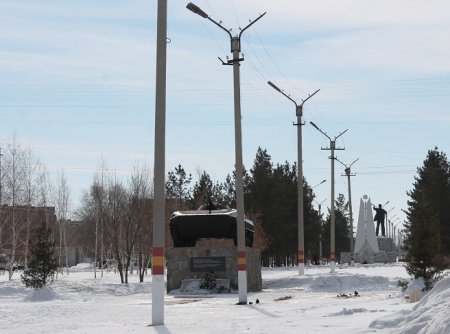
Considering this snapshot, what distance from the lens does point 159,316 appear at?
58.1ft

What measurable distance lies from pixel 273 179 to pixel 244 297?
5044 centimetres

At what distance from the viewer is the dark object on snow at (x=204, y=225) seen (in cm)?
3412

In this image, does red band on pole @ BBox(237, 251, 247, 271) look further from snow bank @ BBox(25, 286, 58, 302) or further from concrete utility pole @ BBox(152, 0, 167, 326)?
snow bank @ BBox(25, 286, 58, 302)

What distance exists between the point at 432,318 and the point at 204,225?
24.9 m

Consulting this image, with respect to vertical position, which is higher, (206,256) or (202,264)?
(206,256)

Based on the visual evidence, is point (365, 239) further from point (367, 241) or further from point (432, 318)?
point (432, 318)

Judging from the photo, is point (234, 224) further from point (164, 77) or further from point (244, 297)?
point (164, 77)

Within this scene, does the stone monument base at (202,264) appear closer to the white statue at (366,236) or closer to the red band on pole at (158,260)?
the red band on pole at (158,260)

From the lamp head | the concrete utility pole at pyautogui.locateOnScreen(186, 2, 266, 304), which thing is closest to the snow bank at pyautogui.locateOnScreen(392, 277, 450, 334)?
the concrete utility pole at pyautogui.locateOnScreen(186, 2, 266, 304)

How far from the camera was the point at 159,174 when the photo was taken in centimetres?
1802

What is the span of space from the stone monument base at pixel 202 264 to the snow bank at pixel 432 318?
21.1 m

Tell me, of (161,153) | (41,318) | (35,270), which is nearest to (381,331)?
(161,153)

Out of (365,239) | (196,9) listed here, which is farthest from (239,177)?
(365,239)

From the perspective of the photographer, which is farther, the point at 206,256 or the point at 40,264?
the point at 206,256
